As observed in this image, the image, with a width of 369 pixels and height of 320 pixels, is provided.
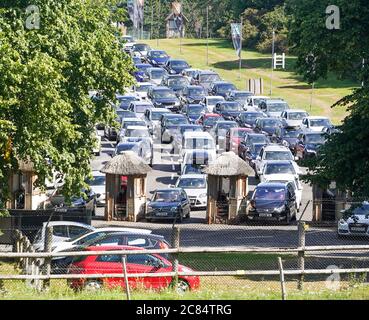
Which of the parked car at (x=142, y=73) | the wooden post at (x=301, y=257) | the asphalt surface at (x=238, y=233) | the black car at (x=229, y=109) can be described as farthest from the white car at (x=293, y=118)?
the wooden post at (x=301, y=257)

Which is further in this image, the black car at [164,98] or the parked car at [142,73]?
the parked car at [142,73]

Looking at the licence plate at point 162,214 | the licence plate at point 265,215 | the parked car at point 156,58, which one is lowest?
the licence plate at point 162,214

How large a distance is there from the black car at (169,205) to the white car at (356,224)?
7.21 m

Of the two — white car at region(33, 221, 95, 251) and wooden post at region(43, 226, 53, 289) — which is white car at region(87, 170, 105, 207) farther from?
wooden post at region(43, 226, 53, 289)

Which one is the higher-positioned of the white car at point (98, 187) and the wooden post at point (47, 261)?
the wooden post at point (47, 261)

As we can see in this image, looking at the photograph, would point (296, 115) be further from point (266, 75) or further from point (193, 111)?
point (266, 75)

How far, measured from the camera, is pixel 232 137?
60.4 metres

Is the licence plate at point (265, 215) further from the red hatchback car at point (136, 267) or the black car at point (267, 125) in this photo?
the black car at point (267, 125)

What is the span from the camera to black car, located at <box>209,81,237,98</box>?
7808 centimetres

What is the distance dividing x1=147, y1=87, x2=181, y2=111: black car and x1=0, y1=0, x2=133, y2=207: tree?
95.9ft

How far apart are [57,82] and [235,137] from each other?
83.8 feet

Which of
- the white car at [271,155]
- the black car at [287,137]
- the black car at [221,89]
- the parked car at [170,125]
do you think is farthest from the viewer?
the black car at [221,89]

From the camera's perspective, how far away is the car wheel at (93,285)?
81.1 ft
